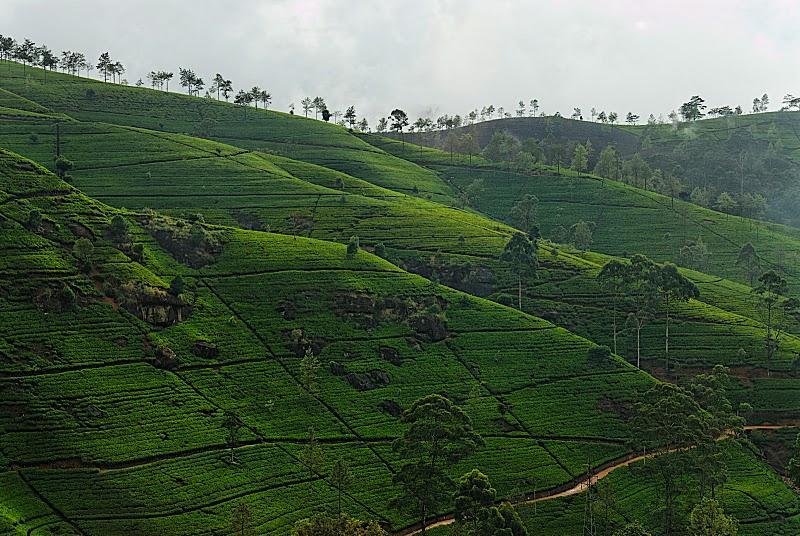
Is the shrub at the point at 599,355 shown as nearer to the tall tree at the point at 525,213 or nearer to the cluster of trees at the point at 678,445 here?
the cluster of trees at the point at 678,445

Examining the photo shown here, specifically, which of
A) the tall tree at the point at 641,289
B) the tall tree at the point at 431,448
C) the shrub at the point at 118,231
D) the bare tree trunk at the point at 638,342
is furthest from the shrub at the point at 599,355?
the shrub at the point at 118,231

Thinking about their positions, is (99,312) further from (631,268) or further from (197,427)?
(631,268)

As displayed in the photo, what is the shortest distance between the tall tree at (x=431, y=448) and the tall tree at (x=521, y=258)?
5876 cm

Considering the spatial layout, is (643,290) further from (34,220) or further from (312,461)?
(34,220)

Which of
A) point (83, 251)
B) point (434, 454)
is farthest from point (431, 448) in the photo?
point (83, 251)

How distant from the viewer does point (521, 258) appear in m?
118

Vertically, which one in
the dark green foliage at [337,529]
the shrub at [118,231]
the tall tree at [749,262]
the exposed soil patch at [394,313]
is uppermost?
the shrub at [118,231]

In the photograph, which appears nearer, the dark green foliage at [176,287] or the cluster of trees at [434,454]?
the cluster of trees at [434,454]

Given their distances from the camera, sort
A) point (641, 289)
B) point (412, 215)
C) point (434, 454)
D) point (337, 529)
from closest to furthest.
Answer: point (337, 529) → point (434, 454) → point (641, 289) → point (412, 215)

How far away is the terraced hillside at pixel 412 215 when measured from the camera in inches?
4333

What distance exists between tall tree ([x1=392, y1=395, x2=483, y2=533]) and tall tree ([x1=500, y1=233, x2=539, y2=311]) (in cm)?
5876

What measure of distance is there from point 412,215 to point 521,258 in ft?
97.5

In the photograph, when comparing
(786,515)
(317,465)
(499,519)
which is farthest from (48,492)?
(786,515)

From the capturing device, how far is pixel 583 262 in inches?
5197
